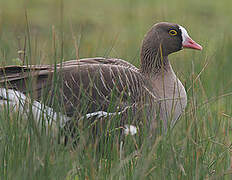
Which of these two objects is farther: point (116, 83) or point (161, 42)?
point (161, 42)

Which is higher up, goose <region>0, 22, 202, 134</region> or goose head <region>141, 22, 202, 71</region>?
goose head <region>141, 22, 202, 71</region>

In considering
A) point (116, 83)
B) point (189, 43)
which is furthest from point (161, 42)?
point (116, 83)

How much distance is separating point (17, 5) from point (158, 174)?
443 inches

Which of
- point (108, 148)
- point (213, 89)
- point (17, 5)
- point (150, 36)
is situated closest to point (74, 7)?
point (17, 5)

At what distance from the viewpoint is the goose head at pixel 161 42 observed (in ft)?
17.7

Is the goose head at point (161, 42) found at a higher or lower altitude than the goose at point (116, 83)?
higher

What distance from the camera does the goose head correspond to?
540cm

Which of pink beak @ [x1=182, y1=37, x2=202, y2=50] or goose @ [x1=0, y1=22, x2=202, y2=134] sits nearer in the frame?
goose @ [x1=0, y1=22, x2=202, y2=134]

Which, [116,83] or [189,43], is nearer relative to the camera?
[116,83]

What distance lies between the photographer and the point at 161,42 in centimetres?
541

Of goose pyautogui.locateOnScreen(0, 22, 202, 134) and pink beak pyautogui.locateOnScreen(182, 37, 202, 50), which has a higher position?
pink beak pyautogui.locateOnScreen(182, 37, 202, 50)

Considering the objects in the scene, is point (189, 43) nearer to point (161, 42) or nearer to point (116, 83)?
point (161, 42)

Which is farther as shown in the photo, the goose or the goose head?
the goose head

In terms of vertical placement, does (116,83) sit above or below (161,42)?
below
